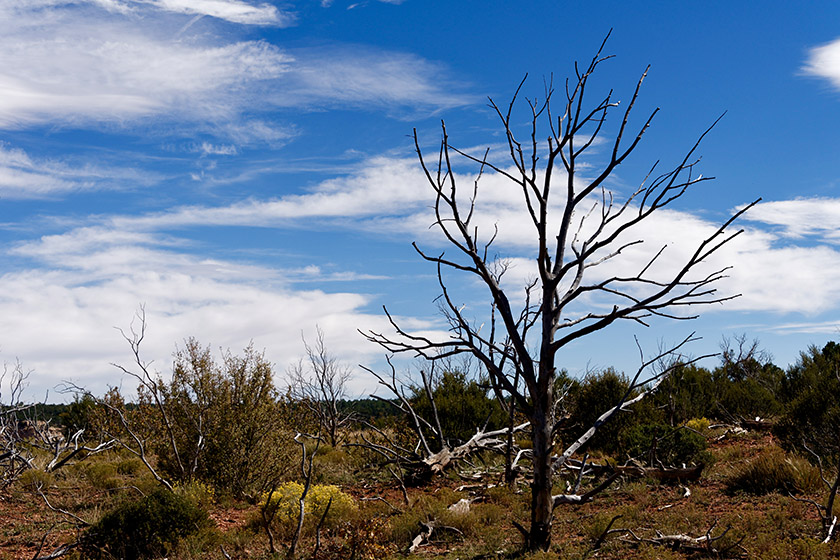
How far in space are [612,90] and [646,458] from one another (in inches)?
328

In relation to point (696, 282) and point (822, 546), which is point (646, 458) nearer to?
point (822, 546)

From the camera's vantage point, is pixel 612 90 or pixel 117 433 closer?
pixel 612 90

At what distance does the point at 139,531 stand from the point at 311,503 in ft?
8.99

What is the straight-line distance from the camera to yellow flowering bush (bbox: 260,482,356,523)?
10.9m

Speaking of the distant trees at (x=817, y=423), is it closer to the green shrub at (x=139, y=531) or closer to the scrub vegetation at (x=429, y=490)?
the scrub vegetation at (x=429, y=490)

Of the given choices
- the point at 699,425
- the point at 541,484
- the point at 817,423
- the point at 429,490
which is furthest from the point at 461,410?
the point at 541,484

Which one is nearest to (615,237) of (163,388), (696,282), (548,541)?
(696,282)

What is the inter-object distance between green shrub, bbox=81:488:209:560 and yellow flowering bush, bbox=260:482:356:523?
1414 mm

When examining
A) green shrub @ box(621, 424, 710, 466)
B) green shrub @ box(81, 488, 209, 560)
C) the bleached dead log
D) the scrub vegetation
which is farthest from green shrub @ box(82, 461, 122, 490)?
the bleached dead log

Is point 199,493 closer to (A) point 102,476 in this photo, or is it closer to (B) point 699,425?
(A) point 102,476

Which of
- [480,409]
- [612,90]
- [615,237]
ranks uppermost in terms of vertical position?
[612,90]

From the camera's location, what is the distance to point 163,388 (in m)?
14.9

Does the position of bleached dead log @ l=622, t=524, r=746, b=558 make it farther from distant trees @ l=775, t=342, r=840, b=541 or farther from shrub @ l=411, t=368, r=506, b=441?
→ shrub @ l=411, t=368, r=506, b=441

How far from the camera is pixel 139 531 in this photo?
10.0 metres
